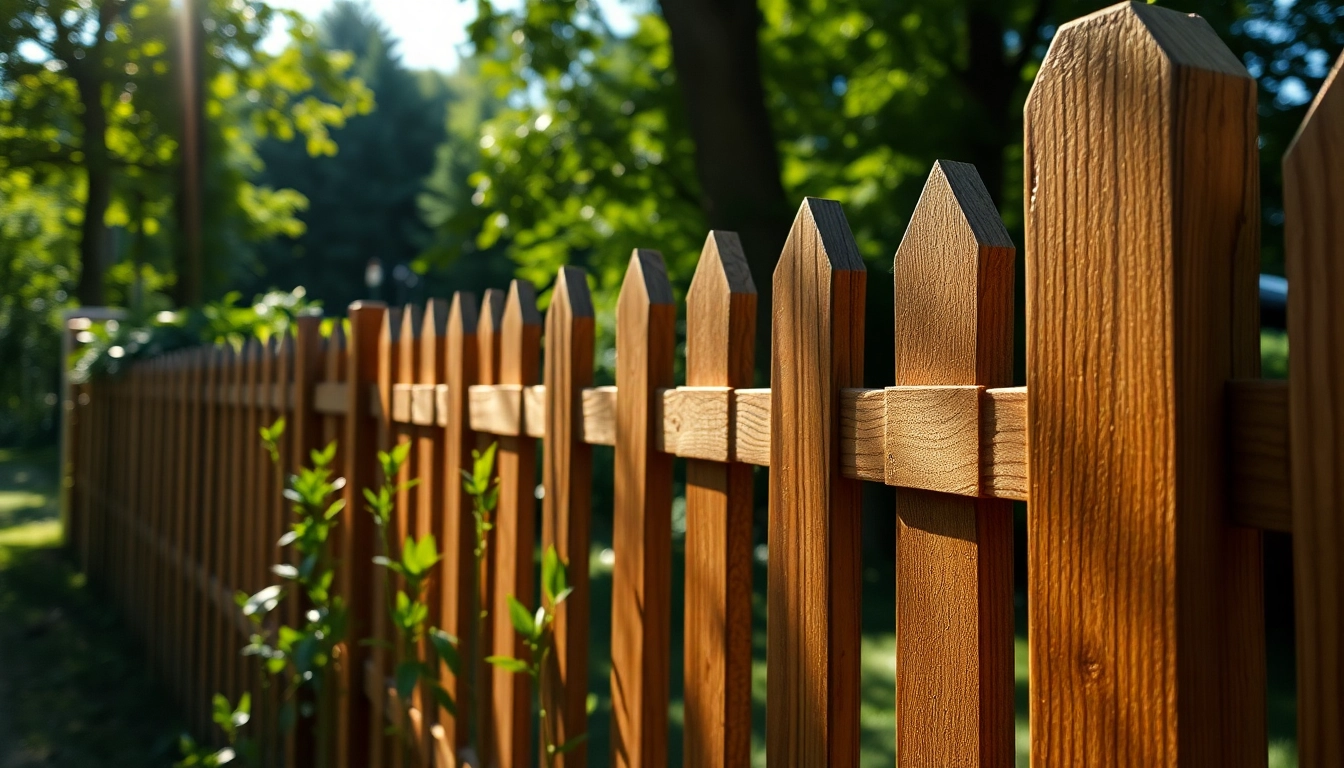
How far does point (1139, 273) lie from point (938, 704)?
54cm

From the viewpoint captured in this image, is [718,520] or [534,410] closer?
[718,520]

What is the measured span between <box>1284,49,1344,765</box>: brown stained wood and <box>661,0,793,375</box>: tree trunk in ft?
19.2

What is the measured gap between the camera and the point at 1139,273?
2.86 feet

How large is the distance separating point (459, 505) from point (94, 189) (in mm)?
15061

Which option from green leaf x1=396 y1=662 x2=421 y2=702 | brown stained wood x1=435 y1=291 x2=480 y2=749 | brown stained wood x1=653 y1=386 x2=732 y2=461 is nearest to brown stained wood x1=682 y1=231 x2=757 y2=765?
brown stained wood x1=653 y1=386 x2=732 y2=461

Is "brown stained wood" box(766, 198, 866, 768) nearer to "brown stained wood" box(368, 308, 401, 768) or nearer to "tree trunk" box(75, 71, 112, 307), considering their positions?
"brown stained wood" box(368, 308, 401, 768)

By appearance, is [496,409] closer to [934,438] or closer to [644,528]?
[644,528]

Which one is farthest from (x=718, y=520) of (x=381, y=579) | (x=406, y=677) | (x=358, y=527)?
(x=358, y=527)

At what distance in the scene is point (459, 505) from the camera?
252 cm

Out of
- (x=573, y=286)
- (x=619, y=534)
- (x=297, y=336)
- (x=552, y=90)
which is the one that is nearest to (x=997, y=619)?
(x=619, y=534)

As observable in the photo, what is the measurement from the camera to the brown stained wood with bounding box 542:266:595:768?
1.97 meters

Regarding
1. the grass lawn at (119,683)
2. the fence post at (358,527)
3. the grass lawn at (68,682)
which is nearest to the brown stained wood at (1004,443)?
the fence post at (358,527)

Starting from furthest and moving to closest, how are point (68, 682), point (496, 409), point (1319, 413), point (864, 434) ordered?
point (68, 682)
point (496, 409)
point (864, 434)
point (1319, 413)

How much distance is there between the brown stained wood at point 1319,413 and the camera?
2.50ft
